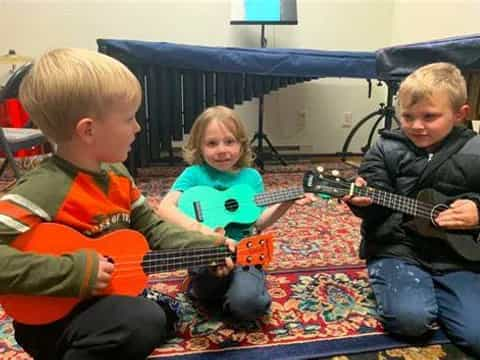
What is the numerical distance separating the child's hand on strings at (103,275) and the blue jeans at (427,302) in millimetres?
858

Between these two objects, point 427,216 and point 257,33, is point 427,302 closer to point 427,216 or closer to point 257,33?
point 427,216

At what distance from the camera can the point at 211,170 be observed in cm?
163

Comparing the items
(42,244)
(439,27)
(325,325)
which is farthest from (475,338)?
(439,27)

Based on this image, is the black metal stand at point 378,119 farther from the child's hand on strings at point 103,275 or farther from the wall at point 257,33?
the child's hand on strings at point 103,275

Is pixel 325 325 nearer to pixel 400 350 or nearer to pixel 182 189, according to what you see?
pixel 400 350

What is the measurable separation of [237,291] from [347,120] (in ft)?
10.9

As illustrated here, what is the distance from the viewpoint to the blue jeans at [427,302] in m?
1.30

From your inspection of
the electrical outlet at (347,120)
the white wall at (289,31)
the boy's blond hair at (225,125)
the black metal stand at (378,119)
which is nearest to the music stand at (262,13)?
the white wall at (289,31)

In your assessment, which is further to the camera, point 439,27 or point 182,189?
point 439,27

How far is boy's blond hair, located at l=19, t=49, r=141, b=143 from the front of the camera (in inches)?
39.0

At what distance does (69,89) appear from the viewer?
0.99 meters

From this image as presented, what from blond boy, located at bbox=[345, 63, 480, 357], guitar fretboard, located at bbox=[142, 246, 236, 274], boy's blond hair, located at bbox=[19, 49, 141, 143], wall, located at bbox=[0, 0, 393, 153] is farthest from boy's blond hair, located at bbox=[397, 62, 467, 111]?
wall, located at bbox=[0, 0, 393, 153]

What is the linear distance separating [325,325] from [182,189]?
68 centimetres

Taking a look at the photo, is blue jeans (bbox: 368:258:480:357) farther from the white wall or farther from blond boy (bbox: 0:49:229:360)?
the white wall
